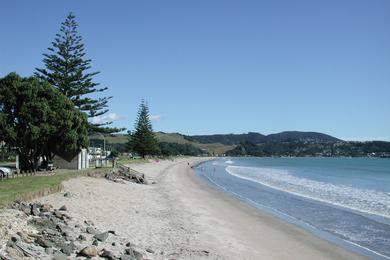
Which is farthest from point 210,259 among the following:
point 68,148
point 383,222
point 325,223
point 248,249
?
point 68,148

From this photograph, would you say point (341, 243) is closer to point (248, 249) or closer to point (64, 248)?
point (248, 249)

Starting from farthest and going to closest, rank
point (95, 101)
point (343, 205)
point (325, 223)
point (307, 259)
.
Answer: point (95, 101) < point (343, 205) < point (325, 223) < point (307, 259)

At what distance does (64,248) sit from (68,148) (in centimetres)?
2043

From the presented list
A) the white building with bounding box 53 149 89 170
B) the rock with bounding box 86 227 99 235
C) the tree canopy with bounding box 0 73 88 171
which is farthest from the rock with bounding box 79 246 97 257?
the white building with bounding box 53 149 89 170

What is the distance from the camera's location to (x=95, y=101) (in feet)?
132

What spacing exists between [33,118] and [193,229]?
1540cm

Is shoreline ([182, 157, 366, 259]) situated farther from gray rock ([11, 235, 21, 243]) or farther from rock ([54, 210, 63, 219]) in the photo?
Result: gray rock ([11, 235, 21, 243])

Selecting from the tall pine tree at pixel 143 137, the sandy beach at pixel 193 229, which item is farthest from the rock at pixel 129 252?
the tall pine tree at pixel 143 137

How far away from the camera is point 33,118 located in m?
26.8

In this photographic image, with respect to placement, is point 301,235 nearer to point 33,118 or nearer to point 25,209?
point 25,209

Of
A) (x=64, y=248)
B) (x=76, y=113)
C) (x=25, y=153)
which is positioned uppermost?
(x=76, y=113)

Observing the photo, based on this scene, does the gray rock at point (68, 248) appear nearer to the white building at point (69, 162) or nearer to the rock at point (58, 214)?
the rock at point (58, 214)

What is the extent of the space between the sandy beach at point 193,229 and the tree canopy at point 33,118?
6939 millimetres

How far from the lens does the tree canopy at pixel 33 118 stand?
26.6 metres
